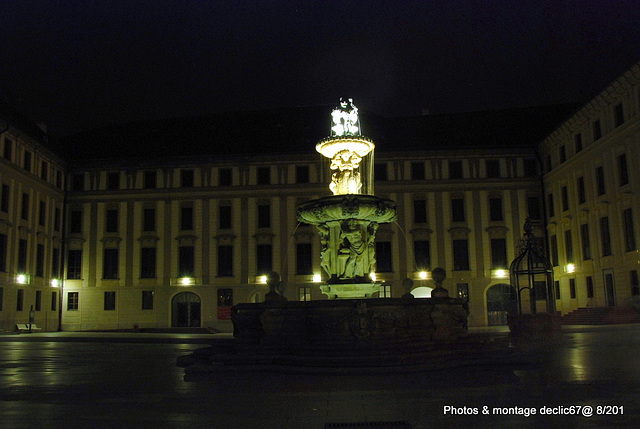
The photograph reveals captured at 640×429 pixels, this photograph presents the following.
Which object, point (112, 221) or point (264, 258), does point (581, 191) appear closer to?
point (264, 258)

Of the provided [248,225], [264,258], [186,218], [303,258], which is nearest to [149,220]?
[186,218]

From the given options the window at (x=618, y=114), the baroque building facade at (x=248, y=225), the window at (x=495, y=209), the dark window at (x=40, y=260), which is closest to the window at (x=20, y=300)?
the dark window at (x=40, y=260)

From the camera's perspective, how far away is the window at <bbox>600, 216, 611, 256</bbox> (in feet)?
108

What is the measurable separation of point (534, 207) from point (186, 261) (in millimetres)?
22594

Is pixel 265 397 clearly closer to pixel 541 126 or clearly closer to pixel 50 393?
pixel 50 393

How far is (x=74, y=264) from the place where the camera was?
137 ft

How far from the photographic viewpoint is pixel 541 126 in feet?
145

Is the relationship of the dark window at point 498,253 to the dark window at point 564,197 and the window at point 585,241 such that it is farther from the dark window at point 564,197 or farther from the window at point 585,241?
the window at point 585,241

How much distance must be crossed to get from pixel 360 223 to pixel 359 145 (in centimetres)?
227

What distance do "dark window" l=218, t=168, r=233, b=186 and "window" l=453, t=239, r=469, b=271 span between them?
14964 mm

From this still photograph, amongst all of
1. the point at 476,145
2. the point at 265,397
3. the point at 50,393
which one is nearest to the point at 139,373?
the point at 50,393

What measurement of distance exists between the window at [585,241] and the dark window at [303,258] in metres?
16.1

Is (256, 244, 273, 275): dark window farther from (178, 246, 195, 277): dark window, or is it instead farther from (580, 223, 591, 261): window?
(580, 223, 591, 261): window

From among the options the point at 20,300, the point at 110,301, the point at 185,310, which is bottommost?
the point at 185,310
